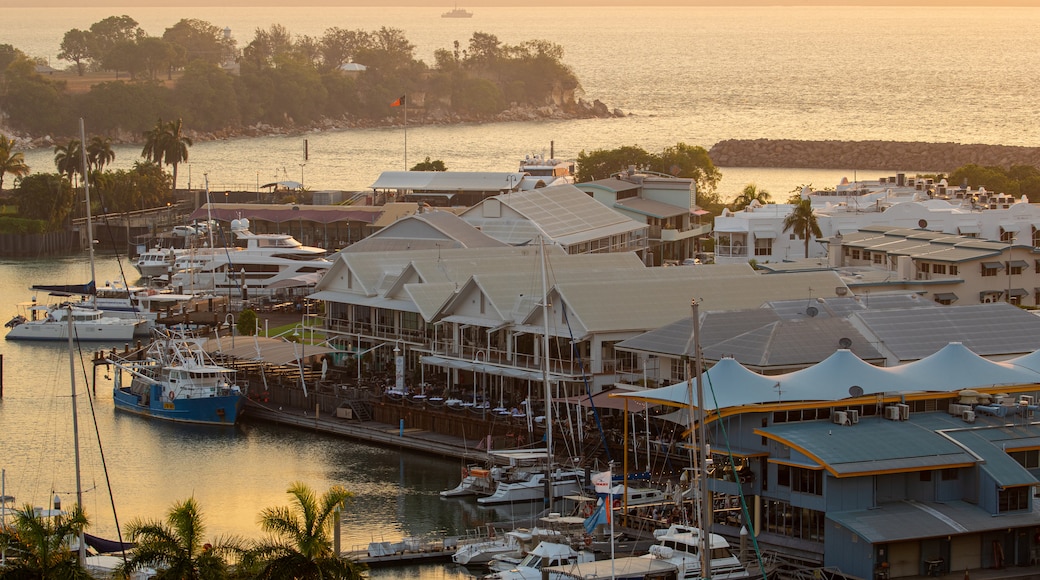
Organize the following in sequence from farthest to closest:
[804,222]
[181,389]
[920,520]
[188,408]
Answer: [804,222], [181,389], [188,408], [920,520]

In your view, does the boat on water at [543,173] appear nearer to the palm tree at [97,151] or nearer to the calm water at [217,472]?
the palm tree at [97,151]

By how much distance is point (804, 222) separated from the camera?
255 ft

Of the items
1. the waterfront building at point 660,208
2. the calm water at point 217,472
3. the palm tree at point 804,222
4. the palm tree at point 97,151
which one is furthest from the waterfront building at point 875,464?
the palm tree at point 97,151

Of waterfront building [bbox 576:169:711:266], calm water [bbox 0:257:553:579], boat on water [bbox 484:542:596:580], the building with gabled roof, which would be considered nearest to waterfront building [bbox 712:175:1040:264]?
the building with gabled roof

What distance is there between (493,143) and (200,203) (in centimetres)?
7889

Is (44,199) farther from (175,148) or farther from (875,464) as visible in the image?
(875,464)

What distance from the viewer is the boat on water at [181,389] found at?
6066cm

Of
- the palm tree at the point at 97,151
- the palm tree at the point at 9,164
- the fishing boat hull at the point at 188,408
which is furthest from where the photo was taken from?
the palm tree at the point at 9,164

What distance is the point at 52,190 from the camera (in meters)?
109

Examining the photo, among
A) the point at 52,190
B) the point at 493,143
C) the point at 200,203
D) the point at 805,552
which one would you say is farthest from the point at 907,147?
the point at 805,552

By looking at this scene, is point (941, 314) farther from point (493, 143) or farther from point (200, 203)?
point (493, 143)

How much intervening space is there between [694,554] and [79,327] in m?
43.0

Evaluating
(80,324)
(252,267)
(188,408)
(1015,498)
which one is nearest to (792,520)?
(1015,498)

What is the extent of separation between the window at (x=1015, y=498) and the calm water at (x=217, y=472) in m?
11.9
